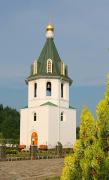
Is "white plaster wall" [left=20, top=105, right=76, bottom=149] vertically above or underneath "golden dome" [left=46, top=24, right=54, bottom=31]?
underneath

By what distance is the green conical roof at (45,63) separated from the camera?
4462cm

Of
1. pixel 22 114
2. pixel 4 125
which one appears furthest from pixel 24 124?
pixel 4 125

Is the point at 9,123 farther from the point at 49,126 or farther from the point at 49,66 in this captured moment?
the point at 49,126

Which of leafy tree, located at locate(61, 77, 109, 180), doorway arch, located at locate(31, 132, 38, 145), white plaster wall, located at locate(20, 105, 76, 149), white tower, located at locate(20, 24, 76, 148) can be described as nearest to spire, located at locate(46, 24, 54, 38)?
white tower, located at locate(20, 24, 76, 148)

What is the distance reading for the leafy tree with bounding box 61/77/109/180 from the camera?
4934 mm

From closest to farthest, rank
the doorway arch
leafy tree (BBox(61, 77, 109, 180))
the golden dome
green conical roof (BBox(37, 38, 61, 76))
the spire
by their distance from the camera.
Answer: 1. leafy tree (BBox(61, 77, 109, 180))
2. the doorway arch
3. green conical roof (BBox(37, 38, 61, 76))
4. the golden dome
5. the spire

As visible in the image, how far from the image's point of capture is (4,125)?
7681 cm

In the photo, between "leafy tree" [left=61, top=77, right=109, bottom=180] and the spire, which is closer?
"leafy tree" [left=61, top=77, right=109, bottom=180]

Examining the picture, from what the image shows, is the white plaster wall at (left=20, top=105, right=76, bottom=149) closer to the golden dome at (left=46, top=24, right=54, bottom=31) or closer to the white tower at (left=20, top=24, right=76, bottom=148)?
the white tower at (left=20, top=24, right=76, bottom=148)

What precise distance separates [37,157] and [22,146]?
15007 millimetres

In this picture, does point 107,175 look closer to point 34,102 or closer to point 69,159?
point 69,159

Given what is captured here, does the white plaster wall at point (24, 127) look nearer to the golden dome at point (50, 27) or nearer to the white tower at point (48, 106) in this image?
the white tower at point (48, 106)

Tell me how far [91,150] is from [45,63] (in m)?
40.9

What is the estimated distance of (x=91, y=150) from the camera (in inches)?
195
